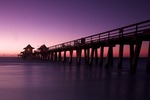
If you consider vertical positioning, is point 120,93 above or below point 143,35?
below

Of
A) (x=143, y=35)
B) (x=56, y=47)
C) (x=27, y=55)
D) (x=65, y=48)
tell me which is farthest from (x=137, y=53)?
(x=27, y=55)

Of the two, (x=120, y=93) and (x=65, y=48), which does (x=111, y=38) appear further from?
(x=65, y=48)

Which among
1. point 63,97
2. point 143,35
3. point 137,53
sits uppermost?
point 143,35

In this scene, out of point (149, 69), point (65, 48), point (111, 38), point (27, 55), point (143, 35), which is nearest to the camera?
point (143, 35)

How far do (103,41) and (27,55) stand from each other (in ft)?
188

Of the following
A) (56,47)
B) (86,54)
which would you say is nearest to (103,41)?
(86,54)

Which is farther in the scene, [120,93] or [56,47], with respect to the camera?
[56,47]

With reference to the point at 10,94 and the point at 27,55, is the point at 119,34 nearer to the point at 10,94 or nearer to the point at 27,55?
the point at 10,94

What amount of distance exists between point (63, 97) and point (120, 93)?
182 cm

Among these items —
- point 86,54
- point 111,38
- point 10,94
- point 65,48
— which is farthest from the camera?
point 65,48

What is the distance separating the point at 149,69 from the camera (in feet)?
52.7

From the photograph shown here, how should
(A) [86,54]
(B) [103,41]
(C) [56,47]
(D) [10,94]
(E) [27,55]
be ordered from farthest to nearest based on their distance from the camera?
(E) [27,55], (C) [56,47], (A) [86,54], (B) [103,41], (D) [10,94]

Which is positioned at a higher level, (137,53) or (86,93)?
(137,53)

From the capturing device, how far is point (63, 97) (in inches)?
312
